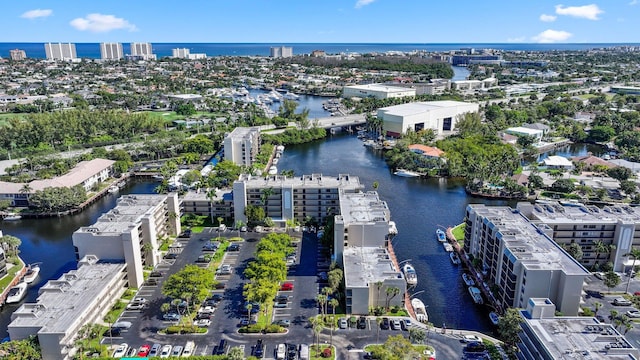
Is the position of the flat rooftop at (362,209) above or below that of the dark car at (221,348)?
above

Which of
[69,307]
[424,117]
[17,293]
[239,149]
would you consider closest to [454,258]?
[69,307]

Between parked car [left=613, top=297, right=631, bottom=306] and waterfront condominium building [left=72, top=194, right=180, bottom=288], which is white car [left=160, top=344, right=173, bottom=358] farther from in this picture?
parked car [left=613, top=297, right=631, bottom=306]

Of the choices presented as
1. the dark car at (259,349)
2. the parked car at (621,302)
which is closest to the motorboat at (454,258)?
the parked car at (621,302)

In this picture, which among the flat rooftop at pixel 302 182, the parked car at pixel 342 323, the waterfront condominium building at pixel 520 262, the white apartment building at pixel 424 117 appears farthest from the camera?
the white apartment building at pixel 424 117

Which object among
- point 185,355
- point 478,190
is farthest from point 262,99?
point 185,355

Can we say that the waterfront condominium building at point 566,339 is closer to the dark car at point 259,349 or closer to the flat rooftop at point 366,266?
the flat rooftop at point 366,266

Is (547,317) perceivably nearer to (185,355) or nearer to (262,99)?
(185,355)
